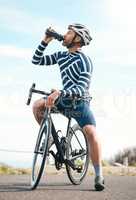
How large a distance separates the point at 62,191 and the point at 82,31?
83.4 inches

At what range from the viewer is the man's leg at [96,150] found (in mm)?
8203

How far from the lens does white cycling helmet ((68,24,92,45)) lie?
8.43 metres

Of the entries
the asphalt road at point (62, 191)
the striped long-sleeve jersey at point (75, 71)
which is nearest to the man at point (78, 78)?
the striped long-sleeve jersey at point (75, 71)

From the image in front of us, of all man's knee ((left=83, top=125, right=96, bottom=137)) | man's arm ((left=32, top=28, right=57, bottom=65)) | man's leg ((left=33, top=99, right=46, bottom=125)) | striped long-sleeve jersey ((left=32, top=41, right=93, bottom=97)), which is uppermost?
man's arm ((left=32, top=28, right=57, bottom=65))

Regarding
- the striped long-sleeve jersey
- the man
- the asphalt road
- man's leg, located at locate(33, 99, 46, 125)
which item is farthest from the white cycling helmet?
the asphalt road

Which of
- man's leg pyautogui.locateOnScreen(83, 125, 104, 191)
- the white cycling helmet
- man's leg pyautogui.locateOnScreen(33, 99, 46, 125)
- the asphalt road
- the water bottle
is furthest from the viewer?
the white cycling helmet

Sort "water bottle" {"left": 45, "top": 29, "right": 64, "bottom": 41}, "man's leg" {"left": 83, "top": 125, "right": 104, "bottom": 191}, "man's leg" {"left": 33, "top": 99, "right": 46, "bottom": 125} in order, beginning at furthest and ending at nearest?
"water bottle" {"left": 45, "top": 29, "right": 64, "bottom": 41} < "man's leg" {"left": 83, "top": 125, "right": 104, "bottom": 191} < "man's leg" {"left": 33, "top": 99, "right": 46, "bottom": 125}

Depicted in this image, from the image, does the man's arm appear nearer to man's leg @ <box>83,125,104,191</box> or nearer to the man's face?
the man's face

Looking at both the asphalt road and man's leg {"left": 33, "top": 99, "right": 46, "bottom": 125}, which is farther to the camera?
man's leg {"left": 33, "top": 99, "right": 46, "bottom": 125}

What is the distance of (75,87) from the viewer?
8.10 m

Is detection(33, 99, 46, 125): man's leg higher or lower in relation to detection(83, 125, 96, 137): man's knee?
higher

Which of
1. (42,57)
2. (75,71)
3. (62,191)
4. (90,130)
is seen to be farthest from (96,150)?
(42,57)

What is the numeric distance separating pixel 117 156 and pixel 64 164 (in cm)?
1160

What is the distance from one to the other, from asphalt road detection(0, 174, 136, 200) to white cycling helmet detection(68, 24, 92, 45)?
6.40 ft
